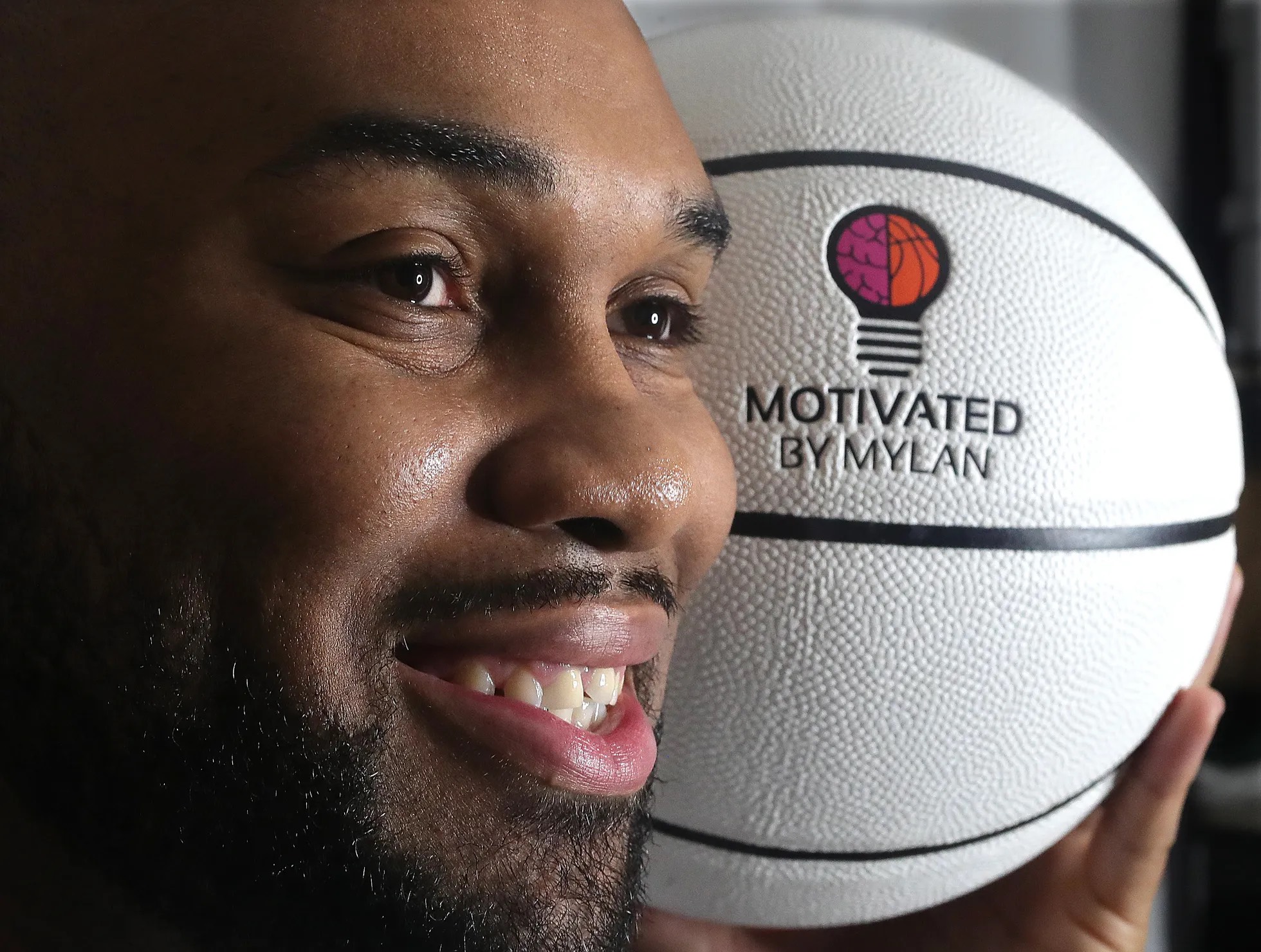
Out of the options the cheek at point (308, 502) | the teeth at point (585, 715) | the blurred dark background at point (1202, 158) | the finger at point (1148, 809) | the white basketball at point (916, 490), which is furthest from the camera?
the blurred dark background at point (1202, 158)

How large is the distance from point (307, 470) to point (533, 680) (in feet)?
0.58

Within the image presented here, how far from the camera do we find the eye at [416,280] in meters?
0.64

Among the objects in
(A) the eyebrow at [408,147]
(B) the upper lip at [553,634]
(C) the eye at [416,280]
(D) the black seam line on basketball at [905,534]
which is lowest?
(B) the upper lip at [553,634]

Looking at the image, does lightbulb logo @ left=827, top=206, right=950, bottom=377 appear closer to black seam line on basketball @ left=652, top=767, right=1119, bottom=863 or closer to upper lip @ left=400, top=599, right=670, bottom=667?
upper lip @ left=400, top=599, right=670, bottom=667

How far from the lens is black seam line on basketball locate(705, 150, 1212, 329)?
0.86 metres

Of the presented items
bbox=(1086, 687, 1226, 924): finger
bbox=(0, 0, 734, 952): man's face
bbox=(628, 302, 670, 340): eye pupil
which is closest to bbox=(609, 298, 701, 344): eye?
bbox=(628, 302, 670, 340): eye pupil

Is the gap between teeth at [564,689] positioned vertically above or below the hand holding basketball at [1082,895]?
above

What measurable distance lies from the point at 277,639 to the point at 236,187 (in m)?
0.24

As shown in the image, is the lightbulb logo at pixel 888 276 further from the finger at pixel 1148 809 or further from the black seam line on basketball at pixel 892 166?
the finger at pixel 1148 809

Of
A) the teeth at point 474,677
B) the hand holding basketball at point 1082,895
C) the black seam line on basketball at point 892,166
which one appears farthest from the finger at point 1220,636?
the teeth at point 474,677

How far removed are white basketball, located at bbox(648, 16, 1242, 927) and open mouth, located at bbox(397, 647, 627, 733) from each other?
0.13 metres

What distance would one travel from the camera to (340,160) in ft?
1.98

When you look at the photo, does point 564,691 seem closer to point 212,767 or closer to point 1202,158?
point 212,767

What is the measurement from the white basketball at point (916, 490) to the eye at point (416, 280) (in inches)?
9.0
